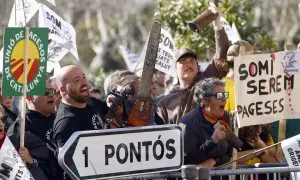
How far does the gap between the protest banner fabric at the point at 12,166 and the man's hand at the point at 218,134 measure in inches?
66.9

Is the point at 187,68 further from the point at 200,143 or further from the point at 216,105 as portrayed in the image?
the point at 200,143

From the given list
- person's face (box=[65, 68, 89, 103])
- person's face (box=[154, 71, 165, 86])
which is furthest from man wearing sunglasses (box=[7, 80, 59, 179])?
person's face (box=[154, 71, 165, 86])

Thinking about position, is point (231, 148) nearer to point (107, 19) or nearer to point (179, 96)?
point (179, 96)

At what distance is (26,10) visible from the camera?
13008 millimetres

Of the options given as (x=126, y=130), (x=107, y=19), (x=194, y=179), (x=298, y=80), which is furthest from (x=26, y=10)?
(x=107, y=19)

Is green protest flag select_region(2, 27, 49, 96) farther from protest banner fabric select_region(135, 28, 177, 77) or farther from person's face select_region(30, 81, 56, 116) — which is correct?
protest banner fabric select_region(135, 28, 177, 77)

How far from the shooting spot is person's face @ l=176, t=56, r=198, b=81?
11859 mm

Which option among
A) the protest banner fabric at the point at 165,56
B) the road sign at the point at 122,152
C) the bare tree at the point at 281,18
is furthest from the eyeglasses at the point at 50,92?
the bare tree at the point at 281,18

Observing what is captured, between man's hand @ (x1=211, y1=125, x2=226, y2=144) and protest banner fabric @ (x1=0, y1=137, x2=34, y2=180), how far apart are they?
170 cm

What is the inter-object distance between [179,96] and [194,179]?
3892 mm

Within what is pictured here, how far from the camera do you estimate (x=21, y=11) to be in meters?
12.6

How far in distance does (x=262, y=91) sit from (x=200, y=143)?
33.8 inches

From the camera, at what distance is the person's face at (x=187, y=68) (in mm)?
11859

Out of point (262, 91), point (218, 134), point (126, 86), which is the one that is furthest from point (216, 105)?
point (126, 86)
